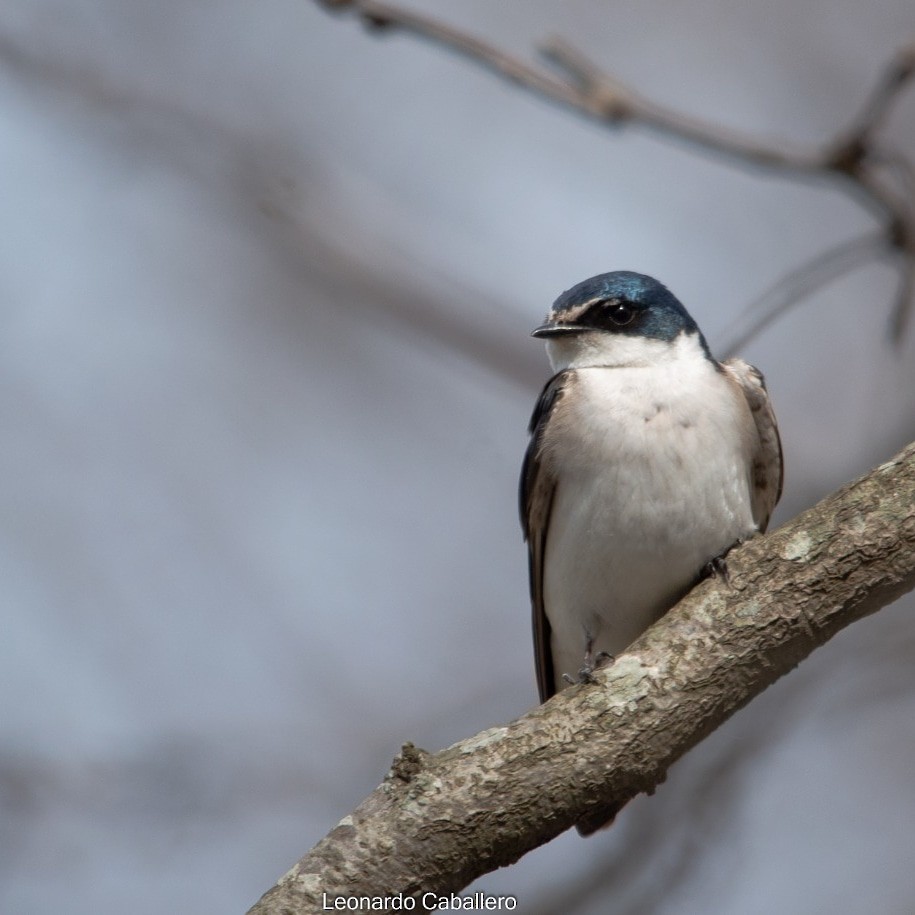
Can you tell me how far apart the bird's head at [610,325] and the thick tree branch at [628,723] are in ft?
4.99

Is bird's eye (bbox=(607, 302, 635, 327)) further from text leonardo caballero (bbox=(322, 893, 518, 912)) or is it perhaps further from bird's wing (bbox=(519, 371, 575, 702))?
text leonardo caballero (bbox=(322, 893, 518, 912))

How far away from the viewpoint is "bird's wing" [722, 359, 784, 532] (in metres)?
3.91

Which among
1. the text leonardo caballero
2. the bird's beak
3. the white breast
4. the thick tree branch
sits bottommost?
the text leonardo caballero

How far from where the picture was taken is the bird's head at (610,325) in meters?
4.19

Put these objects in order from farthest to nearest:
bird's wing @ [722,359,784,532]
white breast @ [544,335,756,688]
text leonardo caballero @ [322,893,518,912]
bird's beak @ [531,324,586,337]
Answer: bird's beak @ [531,324,586,337]
bird's wing @ [722,359,784,532]
white breast @ [544,335,756,688]
text leonardo caballero @ [322,893,518,912]

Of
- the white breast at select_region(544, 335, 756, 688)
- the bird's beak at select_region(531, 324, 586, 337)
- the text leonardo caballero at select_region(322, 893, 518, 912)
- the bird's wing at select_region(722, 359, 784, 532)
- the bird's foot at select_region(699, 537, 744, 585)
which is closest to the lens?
the text leonardo caballero at select_region(322, 893, 518, 912)

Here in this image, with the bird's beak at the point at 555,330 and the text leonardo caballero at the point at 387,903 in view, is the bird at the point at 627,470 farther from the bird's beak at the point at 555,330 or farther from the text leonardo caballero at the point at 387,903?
the text leonardo caballero at the point at 387,903

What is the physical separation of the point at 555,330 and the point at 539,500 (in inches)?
23.4

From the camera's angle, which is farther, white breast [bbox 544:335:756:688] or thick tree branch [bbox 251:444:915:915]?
white breast [bbox 544:335:756:688]

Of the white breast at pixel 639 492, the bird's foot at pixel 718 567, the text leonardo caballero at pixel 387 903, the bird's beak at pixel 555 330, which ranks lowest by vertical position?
the text leonardo caballero at pixel 387 903

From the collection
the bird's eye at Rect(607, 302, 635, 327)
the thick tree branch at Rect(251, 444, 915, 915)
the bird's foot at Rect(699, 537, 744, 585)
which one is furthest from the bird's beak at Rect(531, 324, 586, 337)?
the thick tree branch at Rect(251, 444, 915, 915)

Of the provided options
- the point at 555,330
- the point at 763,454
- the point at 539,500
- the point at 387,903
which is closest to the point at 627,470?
the point at 539,500

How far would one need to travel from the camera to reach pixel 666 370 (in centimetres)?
404

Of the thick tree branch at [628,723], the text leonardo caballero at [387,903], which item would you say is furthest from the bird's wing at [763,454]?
the text leonardo caballero at [387,903]
